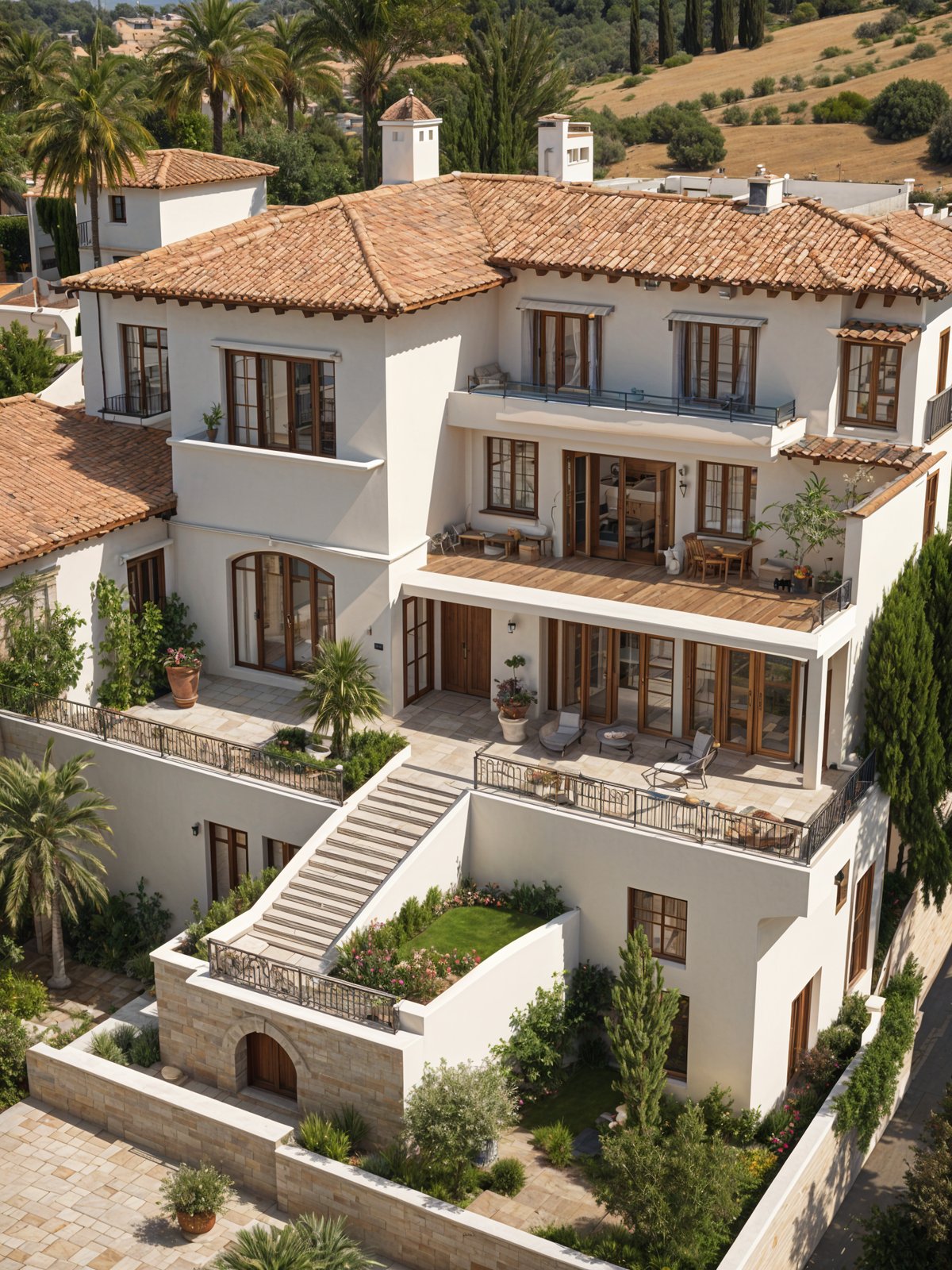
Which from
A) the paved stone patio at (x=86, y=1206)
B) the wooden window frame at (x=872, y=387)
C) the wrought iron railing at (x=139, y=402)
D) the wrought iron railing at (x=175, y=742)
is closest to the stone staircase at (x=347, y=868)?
the wrought iron railing at (x=175, y=742)

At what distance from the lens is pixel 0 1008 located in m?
27.7

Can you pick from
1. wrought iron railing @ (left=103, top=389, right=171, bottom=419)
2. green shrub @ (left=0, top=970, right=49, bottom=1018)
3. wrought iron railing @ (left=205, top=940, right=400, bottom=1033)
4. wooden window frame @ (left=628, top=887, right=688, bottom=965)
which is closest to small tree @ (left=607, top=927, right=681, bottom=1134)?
wooden window frame @ (left=628, top=887, right=688, bottom=965)

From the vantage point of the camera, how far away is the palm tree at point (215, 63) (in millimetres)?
60312

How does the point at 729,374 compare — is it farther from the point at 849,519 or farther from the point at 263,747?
the point at 263,747

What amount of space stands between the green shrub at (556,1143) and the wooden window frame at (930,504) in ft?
44.4

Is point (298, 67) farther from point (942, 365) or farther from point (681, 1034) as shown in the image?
point (681, 1034)

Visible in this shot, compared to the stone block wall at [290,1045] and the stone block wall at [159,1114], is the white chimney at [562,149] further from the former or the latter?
the stone block wall at [159,1114]

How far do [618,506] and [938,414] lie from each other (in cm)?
634

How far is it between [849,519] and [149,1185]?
15.8 meters

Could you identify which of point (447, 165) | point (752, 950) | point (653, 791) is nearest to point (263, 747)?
point (653, 791)

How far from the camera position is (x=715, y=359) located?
30391mm

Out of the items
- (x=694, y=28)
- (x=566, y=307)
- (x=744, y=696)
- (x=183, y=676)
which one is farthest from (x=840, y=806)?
(x=694, y=28)

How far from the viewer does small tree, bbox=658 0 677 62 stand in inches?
A: 4188

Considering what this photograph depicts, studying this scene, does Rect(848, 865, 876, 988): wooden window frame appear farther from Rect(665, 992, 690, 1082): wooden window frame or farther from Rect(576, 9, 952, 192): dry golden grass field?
Rect(576, 9, 952, 192): dry golden grass field
